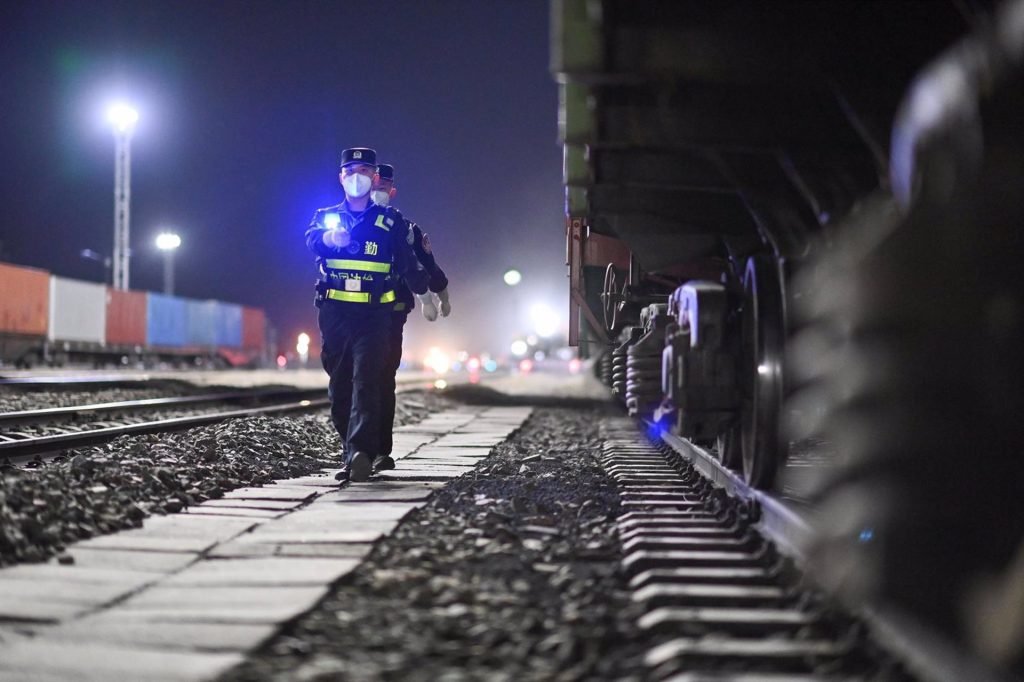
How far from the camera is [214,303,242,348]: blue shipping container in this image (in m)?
41.8

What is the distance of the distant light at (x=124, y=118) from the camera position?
108 feet

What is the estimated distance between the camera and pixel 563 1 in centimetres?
348

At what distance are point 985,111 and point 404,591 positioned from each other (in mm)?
2274

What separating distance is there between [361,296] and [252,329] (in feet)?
137

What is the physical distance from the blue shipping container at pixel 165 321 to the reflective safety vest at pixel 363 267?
104 feet

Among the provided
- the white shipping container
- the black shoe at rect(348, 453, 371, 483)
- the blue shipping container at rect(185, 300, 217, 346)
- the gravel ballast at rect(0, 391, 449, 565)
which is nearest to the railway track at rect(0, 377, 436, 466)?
the gravel ballast at rect(0, 391, 449, 565)

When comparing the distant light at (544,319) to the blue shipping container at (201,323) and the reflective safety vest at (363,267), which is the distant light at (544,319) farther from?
the reflective safety vest at (363,267)

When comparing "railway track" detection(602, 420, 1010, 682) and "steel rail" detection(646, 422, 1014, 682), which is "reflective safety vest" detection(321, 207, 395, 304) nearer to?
"railway track" detection(602, 420, 1010, 682)

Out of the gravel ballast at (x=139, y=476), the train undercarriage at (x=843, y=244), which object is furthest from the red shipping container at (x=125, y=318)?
the train undercarriage at (x=843, y=244)

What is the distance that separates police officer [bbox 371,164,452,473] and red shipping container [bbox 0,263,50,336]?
23.6m

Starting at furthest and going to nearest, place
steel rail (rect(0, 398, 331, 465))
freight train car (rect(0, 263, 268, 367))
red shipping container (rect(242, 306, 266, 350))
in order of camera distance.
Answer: red shipping container (rect(242, 306, 266, 350)), freight train car (rect(0, 263, 268, 367)), steel rail (rect(0, 398, 331, 465))

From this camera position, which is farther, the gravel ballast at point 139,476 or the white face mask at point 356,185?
the white face mask at point 356,185

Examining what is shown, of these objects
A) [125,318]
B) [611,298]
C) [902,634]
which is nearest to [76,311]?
[125,318]

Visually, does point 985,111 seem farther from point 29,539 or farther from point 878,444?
point 29,539
